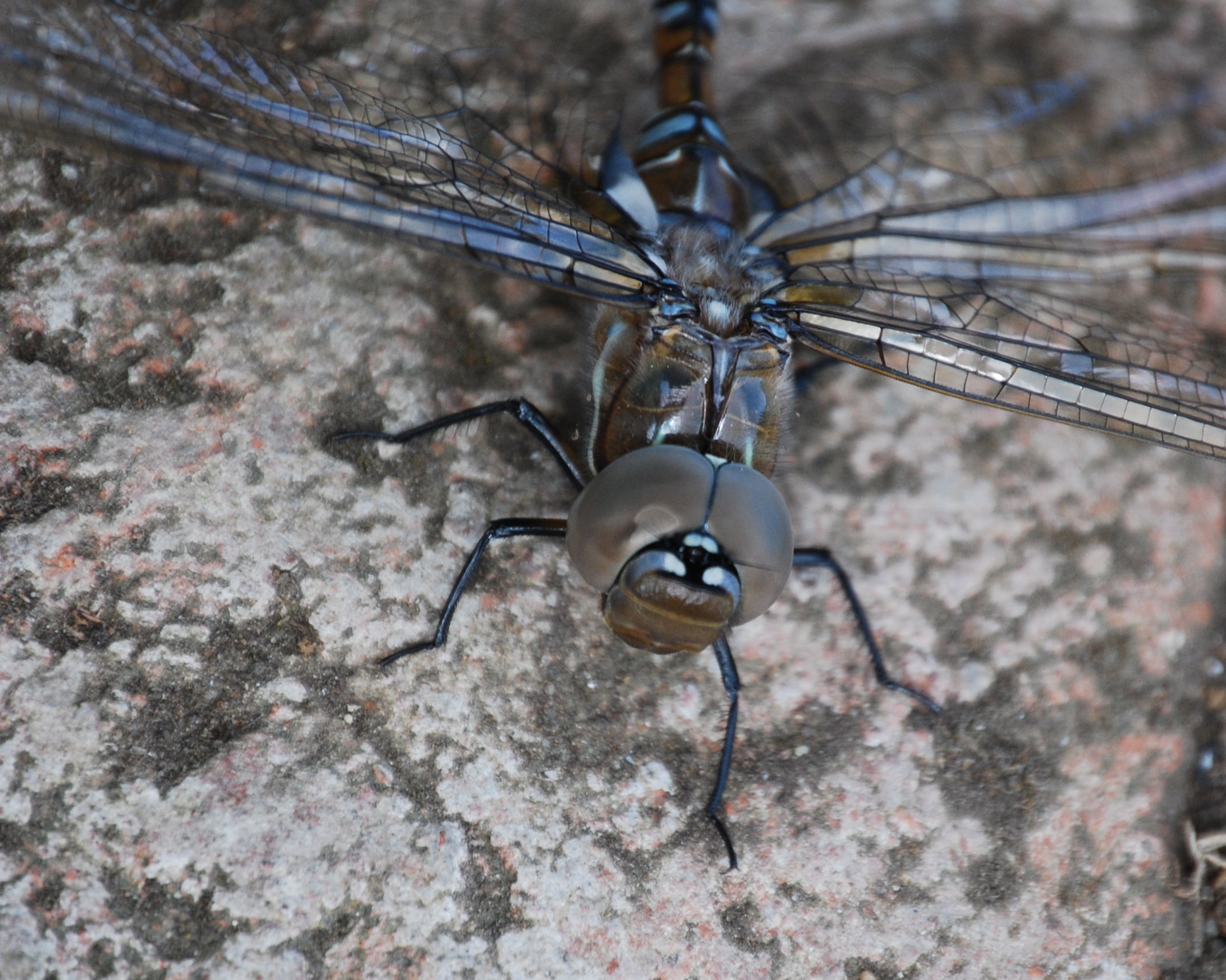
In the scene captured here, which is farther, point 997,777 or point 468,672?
point 997,777

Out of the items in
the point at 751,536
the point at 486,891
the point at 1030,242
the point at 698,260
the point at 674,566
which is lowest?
the point at 486,891

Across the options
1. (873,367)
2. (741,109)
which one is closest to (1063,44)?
(741,109)

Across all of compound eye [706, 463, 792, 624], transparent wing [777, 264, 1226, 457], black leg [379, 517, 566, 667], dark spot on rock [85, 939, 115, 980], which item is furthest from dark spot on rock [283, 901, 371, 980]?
transparent wing [777, 264, 1226, 457]

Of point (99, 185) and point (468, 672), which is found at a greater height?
point (99, 185)

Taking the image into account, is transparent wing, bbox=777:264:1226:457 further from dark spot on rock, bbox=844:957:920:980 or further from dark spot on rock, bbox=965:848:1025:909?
dark spot on rock, bbox=844:957:920:980

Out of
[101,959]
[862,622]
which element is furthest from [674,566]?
[101,959]

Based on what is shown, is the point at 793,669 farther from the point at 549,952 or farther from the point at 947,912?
the point at 549,952

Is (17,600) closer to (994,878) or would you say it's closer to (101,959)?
(101,959)
